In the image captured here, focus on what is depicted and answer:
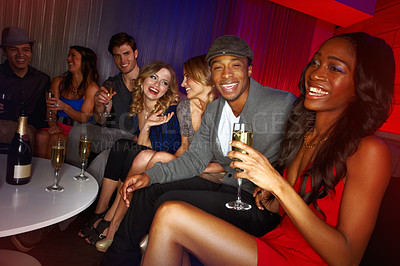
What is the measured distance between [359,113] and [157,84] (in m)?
2.01

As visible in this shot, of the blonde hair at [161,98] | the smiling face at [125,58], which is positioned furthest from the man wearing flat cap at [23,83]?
the blonde hair at [161,98]

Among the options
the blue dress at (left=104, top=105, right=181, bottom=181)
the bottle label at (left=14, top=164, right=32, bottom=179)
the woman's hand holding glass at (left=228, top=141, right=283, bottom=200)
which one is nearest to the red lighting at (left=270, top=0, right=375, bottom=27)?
the blue dress at (left=104, top=105, right=181, bottom=181)

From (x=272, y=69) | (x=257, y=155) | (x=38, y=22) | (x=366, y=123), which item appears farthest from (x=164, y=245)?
(x=272, y=69)

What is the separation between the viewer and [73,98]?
3.08m

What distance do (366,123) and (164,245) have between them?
855 millimetres

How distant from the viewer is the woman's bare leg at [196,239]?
916 millimetres

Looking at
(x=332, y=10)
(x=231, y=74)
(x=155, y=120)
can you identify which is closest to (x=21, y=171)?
(x=231, y=74)

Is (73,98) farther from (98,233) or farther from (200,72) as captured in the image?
(98,233)

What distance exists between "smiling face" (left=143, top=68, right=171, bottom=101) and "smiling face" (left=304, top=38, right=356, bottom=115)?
178 cm

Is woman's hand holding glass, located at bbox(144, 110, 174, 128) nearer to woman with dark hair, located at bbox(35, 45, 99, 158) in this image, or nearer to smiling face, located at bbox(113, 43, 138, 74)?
woman with dark hair, located at bbox(35, 45, 99, 158)

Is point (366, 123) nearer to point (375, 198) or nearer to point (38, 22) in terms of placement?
point (375, 198)

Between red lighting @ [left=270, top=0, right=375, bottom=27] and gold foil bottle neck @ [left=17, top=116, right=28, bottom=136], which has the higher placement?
red lighting @ [left=270, top=0, right=375, bottom=27]

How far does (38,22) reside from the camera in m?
3.71

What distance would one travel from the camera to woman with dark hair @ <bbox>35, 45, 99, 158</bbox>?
8.61ft
